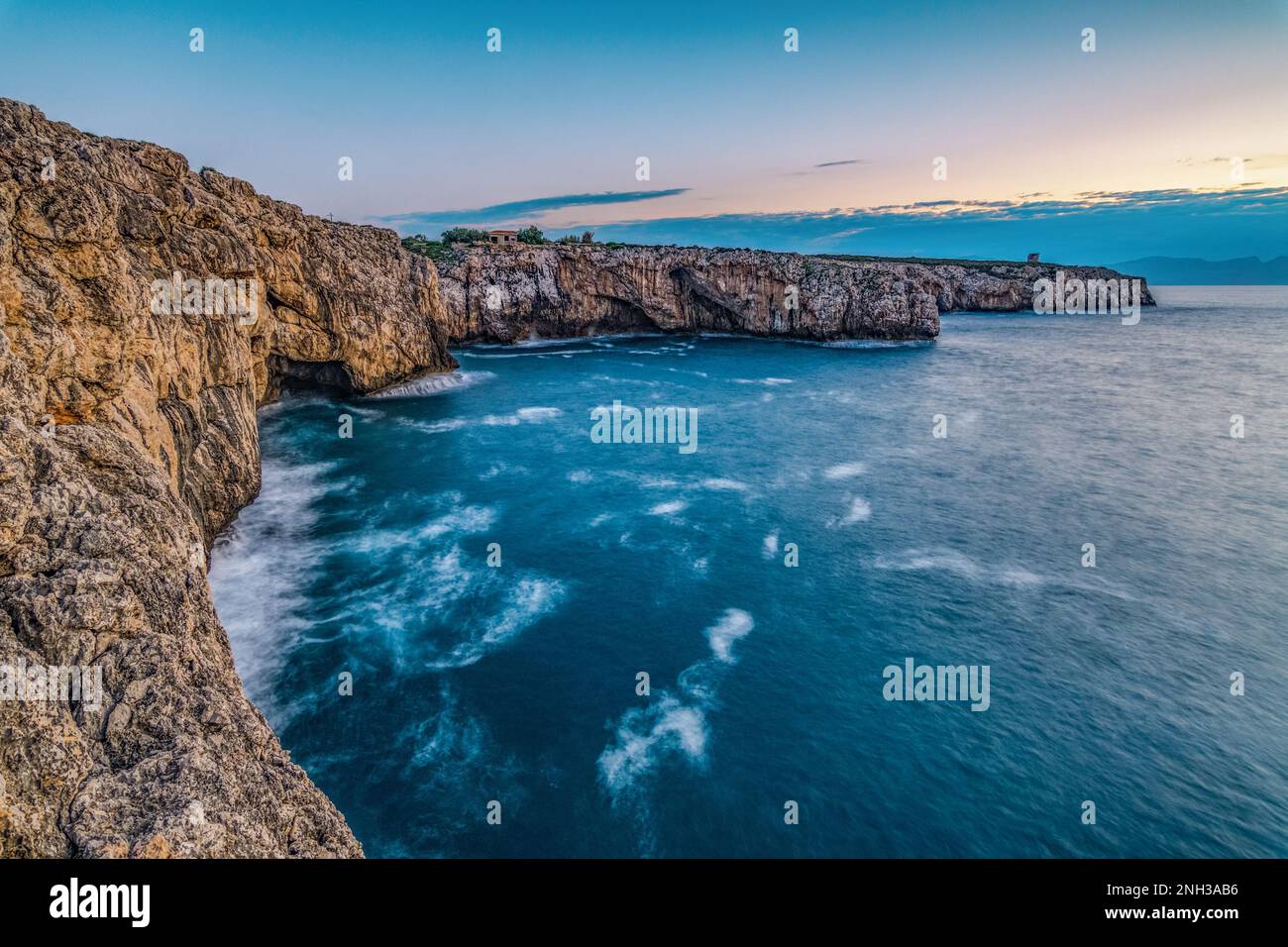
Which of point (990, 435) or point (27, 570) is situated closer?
point (27, 570)

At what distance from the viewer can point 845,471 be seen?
5025 cm

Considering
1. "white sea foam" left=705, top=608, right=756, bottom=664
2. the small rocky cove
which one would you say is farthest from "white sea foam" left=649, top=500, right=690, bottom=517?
the small rocky cove

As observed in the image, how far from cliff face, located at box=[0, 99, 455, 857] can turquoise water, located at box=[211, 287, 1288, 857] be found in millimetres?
6135

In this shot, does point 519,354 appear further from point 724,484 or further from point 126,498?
point 126,498

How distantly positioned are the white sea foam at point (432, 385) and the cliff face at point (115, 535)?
121ft

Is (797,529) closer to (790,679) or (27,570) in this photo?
(790,679)

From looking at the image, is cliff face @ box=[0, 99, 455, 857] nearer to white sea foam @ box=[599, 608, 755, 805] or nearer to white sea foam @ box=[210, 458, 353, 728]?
white sea foam @ box=[210, 458, 353, 728]

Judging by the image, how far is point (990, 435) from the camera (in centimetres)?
5922

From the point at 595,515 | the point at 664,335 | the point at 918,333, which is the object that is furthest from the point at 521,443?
the point at 918,333

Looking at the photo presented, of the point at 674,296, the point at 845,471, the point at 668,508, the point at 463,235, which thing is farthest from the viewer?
the point at 463,235

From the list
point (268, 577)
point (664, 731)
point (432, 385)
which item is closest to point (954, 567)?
point (664, 731)

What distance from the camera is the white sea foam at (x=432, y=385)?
232 feet

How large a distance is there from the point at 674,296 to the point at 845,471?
79500 millimetres
